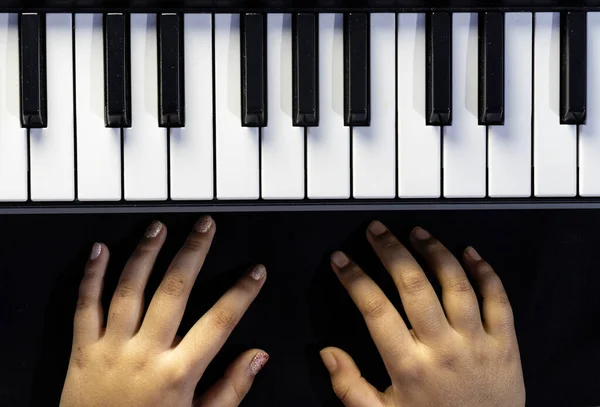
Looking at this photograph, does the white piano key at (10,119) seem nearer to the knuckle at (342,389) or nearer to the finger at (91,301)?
the finger at (91,301)

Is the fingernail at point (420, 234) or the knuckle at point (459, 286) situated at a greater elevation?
the fingernail at point (420, 234)

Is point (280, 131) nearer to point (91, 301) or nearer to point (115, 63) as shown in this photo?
point (115, 63)

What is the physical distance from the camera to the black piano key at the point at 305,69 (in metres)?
0.93

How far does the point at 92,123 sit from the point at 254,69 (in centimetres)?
25

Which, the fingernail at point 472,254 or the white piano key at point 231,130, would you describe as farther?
the fingernail at point 472,254

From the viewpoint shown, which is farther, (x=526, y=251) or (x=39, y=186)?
(x=526, y=251)

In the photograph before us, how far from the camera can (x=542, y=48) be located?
97cm

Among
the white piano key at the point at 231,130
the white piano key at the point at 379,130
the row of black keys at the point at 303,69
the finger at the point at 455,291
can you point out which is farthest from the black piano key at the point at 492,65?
the white piano key at the point at 231,130

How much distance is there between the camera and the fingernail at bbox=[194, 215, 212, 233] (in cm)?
103

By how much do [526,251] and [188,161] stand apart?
58cm

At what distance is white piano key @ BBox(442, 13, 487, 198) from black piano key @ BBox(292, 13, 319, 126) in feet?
0.69

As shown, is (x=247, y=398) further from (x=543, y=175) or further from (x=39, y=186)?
(x=543, y=175)

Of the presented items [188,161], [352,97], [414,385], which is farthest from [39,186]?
[414,385]

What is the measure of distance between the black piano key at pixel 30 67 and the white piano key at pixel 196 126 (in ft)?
0.66
